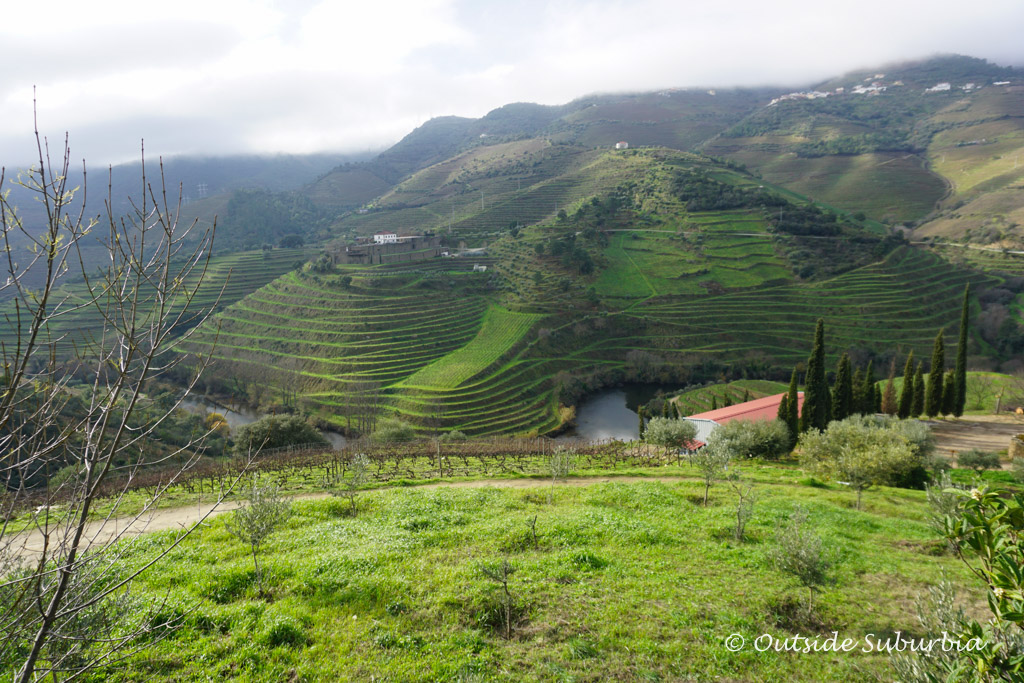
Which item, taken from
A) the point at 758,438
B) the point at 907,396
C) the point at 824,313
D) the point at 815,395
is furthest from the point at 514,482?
the point at 824,313

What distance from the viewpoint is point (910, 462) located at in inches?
905

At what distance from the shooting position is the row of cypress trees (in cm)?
3650

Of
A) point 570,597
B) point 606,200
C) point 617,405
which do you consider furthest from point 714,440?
point 606,200

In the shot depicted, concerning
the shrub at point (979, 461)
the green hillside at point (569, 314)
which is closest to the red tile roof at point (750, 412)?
the shrub at point (979, 461)

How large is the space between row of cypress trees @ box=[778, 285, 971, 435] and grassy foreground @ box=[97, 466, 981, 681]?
2218cm

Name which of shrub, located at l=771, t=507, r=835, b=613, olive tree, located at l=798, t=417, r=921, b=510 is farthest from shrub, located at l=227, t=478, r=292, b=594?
olive tree, located at l=798, t=417, r=921, b=510

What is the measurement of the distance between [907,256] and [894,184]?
71.1 metres

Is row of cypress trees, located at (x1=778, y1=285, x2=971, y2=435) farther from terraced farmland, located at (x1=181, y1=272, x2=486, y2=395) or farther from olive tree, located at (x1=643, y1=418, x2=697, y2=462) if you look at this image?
terraced farmland, located at (x1=181, y1=272, x2=486, y2=395)

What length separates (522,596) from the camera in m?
10.1

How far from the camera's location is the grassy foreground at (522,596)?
811 centimetres

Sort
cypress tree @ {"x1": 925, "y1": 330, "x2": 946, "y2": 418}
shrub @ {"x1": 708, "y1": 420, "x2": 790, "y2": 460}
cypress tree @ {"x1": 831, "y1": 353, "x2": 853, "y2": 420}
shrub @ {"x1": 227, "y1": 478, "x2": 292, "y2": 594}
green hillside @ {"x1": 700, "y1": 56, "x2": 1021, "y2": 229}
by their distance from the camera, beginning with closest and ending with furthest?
shrub @ {"x1": 227, "y1": 478, "x2": 292, "y2": 594}, shrub @ {"x1": 708, "y1": 420, "x2": 790, "y2": 460}, cypress tree @ {"x1": 831, "y1": 353, "x2": 853, "y2": 420}, cypress tree @ {"x1": 925, "y1": 330, "x2": 946, "y2": 418}, green hillside @ {"x1": 700, "y1": 56, "x2": 1021, "y2": 229}

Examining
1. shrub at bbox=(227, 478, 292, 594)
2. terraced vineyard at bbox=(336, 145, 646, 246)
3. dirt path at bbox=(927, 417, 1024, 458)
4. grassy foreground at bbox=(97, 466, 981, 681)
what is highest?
terraced vineyard at bbox=(336, 145, 646, 246)

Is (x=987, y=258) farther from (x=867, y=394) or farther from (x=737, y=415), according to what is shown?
A: (x=737, y=415)

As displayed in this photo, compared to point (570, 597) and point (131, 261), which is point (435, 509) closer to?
point (570, 597)
